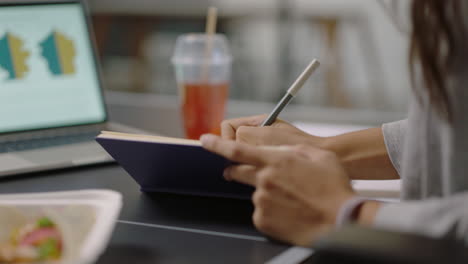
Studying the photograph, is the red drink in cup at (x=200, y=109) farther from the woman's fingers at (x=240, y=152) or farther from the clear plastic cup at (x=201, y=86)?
the woman's fingers at (x=240, y=152)

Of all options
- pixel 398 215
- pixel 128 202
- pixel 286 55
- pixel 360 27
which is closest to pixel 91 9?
pixel 286 55

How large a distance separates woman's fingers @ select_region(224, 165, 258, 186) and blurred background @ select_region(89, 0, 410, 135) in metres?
2.58

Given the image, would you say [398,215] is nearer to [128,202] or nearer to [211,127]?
[128,202]

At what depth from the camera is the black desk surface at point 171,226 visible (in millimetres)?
695

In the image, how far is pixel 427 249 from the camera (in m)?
0.57

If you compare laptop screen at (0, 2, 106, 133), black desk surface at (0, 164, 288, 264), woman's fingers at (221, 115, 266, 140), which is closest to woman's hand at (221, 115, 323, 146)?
woman's fingers at (221, 115, 266, 140)

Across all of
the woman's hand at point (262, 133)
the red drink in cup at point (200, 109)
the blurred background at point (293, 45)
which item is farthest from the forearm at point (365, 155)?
the blurred background at point (293, 45)

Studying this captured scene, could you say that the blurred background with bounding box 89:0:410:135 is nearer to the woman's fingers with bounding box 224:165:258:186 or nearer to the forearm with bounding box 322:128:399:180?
the forearm with bounding box 322:128:399:180

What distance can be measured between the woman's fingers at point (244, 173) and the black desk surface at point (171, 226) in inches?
2.4

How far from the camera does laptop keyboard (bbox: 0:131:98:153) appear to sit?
113 cm

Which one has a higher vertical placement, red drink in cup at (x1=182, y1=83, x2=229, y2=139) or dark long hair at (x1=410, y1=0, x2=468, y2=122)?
dark long hair at (x1=410, y1=0, x2=468, y2=122)

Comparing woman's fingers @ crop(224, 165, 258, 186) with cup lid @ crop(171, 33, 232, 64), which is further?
cup lid @ crop(171, 33, 232, 64)

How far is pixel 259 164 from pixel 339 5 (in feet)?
9.43

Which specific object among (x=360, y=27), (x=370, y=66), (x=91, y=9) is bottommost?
(x=370, y=66)
